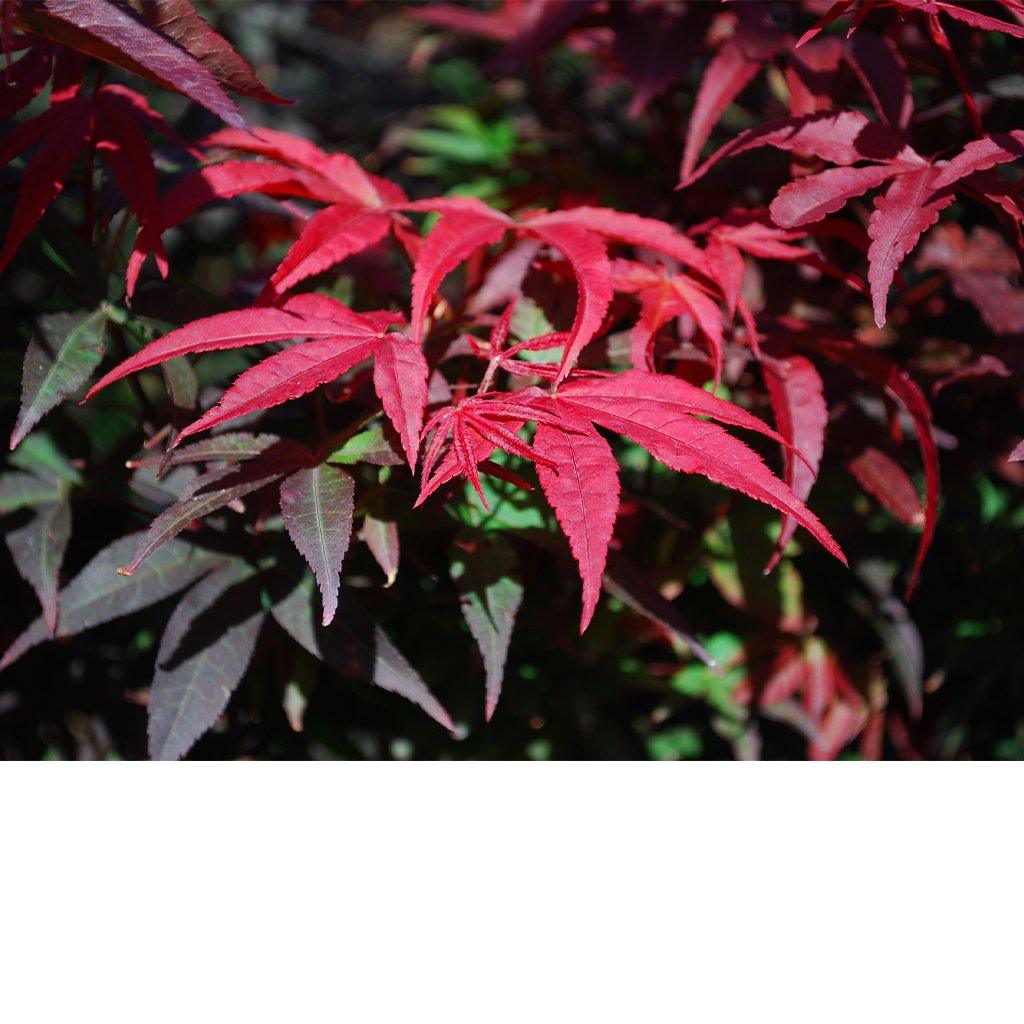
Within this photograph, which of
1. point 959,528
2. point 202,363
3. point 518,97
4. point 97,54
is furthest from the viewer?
point 518,97

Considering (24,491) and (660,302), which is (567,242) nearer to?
(660,302)

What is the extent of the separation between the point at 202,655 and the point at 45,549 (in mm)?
137

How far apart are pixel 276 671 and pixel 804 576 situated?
48 centimetres

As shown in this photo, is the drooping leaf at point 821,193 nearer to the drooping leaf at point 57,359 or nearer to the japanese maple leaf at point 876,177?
the japanese maple leaf at point 876,177

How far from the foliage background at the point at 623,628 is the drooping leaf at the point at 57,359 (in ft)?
0.18

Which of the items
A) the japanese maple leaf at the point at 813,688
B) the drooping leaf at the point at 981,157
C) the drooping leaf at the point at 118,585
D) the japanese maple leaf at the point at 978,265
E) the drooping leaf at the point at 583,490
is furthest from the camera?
the japanese maple leaf at the point at 813,688

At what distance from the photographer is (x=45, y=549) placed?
0.70 metres

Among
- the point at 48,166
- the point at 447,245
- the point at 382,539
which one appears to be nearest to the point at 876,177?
the point at 447,245

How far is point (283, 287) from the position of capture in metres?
0.59

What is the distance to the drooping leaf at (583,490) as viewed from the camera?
→ 472 mm

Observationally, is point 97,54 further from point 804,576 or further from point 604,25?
point 804,576

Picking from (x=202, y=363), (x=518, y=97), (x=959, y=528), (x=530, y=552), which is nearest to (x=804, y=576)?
(x=959, y=528)

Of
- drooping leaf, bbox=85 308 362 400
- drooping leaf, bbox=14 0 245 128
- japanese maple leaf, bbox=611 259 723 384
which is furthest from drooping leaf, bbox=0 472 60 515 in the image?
japanese maple leaf, bbox=611 259 723 384

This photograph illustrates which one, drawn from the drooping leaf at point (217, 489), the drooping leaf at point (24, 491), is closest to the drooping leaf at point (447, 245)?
the drooping leaf at point (217, 489)
